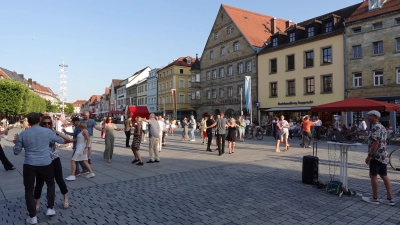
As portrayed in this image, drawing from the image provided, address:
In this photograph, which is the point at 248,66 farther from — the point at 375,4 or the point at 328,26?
the point at 375,4

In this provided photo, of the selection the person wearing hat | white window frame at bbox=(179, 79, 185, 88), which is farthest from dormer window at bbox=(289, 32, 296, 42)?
white window frame at bbox=(179, 79, 185, 88)

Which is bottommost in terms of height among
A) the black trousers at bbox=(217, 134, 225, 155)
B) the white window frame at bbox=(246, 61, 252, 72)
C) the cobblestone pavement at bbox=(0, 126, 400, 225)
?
the cobblestone pavement at bbox=(0, 126, 400, 225)

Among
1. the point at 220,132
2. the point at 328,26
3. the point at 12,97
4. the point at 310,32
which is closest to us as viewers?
the point at 220,132

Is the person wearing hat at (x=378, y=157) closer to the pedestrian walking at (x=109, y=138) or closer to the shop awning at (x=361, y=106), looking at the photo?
the pedestrian walking at (x=109, y=138)

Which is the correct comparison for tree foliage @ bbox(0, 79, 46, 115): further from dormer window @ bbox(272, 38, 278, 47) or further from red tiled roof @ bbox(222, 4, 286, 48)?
dormer window @ bbox(272, 38, 278, 47)

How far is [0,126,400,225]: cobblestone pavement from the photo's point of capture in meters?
5.16

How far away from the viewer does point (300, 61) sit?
105 ft

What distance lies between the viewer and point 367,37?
25906 mm

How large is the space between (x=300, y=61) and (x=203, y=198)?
28.5 metres

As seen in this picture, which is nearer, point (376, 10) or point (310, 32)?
point (376, 10)

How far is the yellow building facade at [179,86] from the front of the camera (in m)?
60.8

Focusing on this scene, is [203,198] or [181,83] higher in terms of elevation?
[181,83]

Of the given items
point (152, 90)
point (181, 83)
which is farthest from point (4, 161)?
point (152, 90)

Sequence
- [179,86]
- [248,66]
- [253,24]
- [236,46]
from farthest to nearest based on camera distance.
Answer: [179,86]
[253,24]
[236,46]
[248,66]
